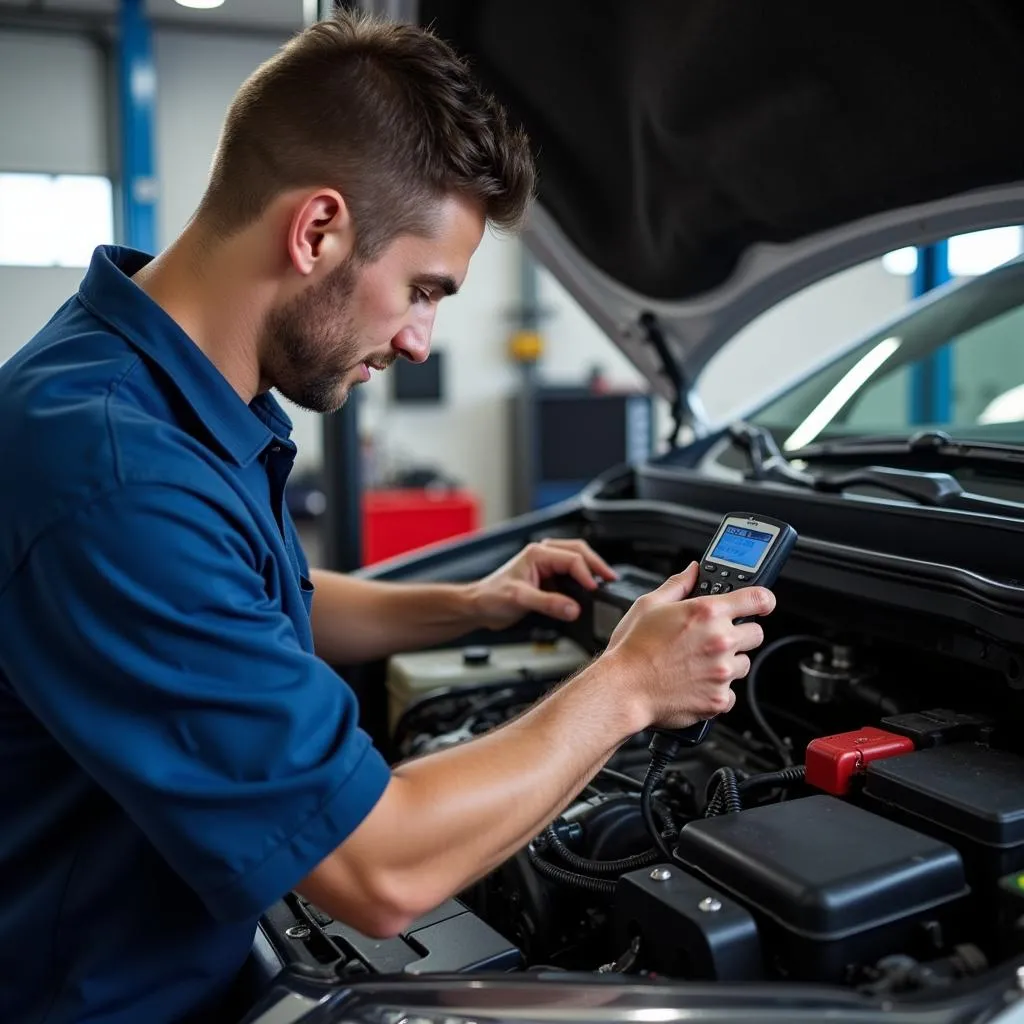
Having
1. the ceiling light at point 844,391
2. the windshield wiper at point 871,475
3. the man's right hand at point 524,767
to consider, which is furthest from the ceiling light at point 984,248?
the man's right hand at point 524,767

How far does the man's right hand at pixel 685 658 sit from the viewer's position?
39.1 inches

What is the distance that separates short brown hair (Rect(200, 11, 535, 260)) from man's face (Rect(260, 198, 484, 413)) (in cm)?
2

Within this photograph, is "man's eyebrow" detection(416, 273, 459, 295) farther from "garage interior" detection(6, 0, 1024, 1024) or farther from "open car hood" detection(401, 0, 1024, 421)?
"open car hood" detection(401, 0, 1024, 421)

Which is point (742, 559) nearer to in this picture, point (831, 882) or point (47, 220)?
point (831, 882)

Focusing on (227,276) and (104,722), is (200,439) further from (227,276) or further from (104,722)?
(104,722)

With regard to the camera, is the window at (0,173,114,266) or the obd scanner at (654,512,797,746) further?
the window at (0,173,114,266)

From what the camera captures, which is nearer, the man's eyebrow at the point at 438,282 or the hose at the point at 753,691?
the man's eyebrow at the point at 438,282

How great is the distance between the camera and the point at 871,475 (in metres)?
1.39

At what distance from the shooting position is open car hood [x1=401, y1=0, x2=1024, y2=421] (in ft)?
4.01

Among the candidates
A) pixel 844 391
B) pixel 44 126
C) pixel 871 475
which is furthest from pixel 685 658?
pixel 44 126

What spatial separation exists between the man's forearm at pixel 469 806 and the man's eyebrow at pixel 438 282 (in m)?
0.43

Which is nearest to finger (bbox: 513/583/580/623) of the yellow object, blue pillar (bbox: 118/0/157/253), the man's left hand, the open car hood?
the man's left hand

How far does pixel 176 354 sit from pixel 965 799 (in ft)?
2.62

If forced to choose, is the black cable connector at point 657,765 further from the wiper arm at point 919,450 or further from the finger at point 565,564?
the wiper arm at point 919,450
